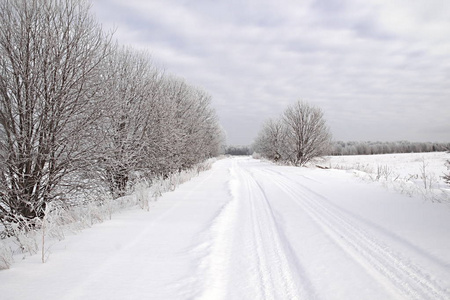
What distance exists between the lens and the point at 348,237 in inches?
181

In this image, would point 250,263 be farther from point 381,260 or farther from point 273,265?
point 381,260

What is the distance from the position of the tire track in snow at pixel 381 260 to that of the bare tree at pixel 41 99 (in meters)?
6.23

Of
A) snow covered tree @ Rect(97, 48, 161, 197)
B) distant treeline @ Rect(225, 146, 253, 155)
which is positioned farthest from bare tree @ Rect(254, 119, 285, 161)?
distant treeline @ Rect(225, 146, 253, 155)

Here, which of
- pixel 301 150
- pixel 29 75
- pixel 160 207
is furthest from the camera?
pixel 301 150

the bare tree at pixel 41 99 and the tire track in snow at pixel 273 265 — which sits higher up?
the bare tree at pixel 41 99

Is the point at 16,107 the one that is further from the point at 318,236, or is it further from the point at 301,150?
the point at 301,150

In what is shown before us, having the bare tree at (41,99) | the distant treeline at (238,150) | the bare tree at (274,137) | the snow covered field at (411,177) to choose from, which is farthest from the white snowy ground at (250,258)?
the distant treeline at (238,150)

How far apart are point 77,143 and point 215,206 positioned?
4235mm

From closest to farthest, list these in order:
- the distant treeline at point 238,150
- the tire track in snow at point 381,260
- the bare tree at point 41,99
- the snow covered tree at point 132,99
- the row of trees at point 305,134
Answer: the tire track in snow at point 381,260 < the bare tree at point 41,99 < the snow covered tree at point 132,99 < the row of trees at point 305,134 < the distant treeline at point 238,150

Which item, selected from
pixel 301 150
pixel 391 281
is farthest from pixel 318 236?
pixel 301 150

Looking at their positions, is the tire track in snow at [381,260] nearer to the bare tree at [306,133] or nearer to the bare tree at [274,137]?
the bare tree at [306,133]

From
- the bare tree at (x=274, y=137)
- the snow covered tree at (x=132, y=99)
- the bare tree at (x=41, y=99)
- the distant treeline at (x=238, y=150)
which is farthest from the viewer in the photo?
the distant treeline at (x=238, y=150)

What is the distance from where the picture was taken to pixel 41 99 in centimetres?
571

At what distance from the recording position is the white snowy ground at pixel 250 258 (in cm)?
278
